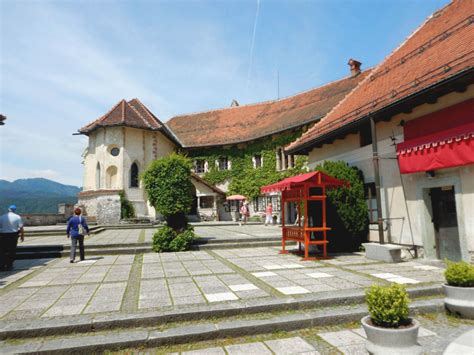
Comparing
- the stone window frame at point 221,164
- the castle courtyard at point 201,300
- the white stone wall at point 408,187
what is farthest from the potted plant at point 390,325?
the stone window frame at point 221,164

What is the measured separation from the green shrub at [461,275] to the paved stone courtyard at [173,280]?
1.44m

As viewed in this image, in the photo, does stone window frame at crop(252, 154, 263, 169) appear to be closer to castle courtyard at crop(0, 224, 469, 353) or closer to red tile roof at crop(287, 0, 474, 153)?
red tile roof at crop(287, 0, 474, 153)

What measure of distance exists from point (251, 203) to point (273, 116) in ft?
28.1

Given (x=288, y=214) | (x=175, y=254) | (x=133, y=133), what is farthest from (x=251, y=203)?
(x=175, y=254)

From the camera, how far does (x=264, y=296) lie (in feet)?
17.7

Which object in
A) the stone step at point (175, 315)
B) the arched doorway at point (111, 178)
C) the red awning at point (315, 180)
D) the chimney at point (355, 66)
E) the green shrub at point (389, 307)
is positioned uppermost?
the chimney at point (355, 66)

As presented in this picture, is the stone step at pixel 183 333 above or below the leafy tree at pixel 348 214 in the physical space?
below

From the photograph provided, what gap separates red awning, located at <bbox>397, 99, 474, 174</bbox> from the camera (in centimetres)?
689

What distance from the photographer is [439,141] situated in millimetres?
7543

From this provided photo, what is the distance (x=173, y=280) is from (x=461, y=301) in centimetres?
522

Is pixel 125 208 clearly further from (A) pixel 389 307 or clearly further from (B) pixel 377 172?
(A) pixel 389 307

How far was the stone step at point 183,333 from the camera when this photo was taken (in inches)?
150

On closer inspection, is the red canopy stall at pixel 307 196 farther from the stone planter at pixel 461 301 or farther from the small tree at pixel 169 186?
the stone planter at pixel 461 301

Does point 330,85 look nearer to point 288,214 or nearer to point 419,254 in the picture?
point 288,214
